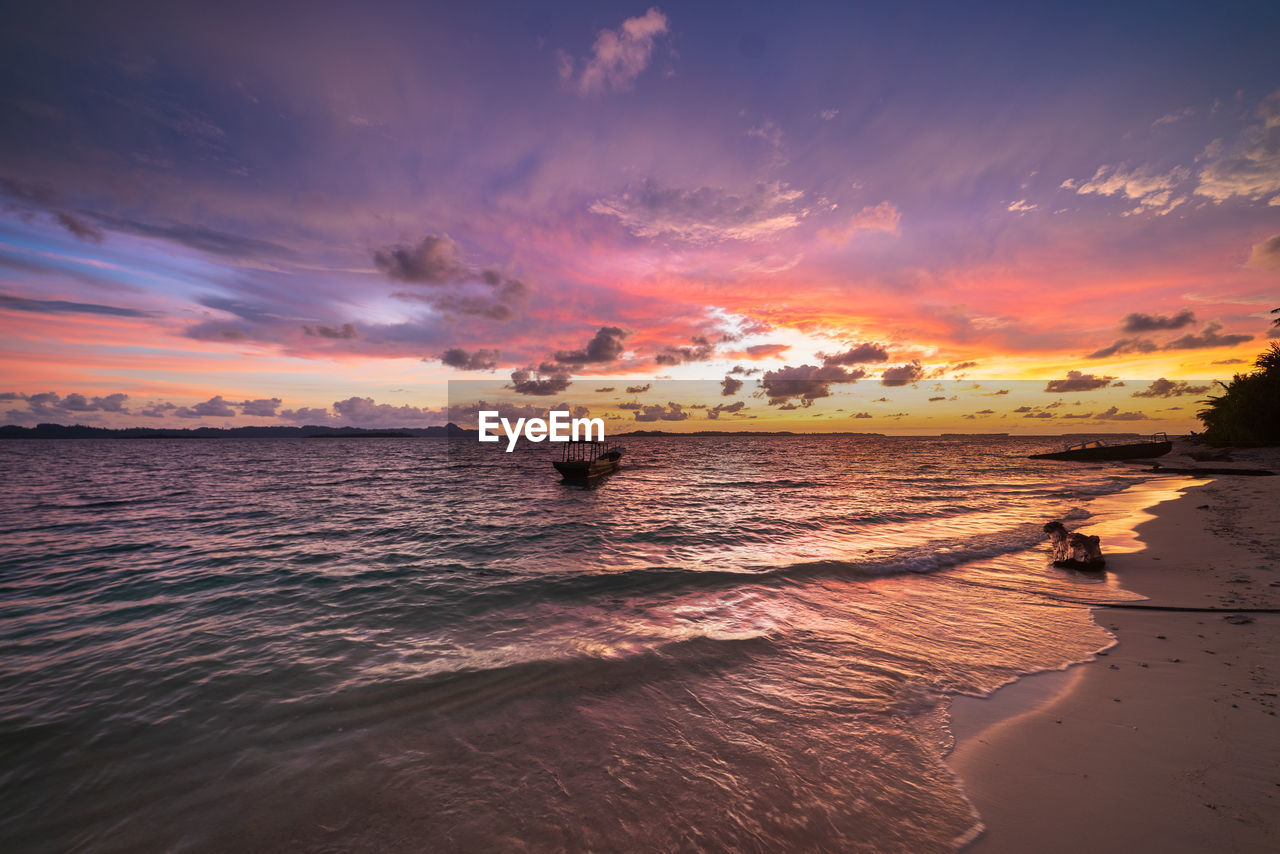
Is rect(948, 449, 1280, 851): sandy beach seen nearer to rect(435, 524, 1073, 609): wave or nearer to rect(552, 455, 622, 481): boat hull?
rect(435, 524, 1073, 609): wave

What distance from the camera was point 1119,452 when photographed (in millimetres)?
66938

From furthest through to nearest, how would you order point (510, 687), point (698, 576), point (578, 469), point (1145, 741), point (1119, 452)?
point (1119, 452)
point (578, 469)
point (698, 576)
point (510, 687)
point (1145, 741)

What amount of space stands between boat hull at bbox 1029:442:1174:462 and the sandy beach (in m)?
77.8

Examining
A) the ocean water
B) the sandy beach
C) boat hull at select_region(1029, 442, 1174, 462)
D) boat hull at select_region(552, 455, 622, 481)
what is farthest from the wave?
boat hull at select_region(1029, 442, 1174, 462)

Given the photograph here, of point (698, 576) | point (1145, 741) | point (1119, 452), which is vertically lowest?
point (698, 576)

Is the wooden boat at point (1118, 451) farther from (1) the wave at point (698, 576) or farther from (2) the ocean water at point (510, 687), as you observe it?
(1) the wave at point (698, 576)

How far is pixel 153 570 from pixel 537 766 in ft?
65.9

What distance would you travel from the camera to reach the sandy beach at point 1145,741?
4586 mm

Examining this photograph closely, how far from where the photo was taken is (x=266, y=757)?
268 inches

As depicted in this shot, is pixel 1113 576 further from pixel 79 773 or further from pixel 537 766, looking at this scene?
pixel 79 773

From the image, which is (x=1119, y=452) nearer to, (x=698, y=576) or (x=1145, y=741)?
(x=698, y=576)

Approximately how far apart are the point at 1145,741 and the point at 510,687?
9.41 m

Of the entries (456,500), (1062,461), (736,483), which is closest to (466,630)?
(456,500)

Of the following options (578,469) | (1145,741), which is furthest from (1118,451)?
(1145,741)
